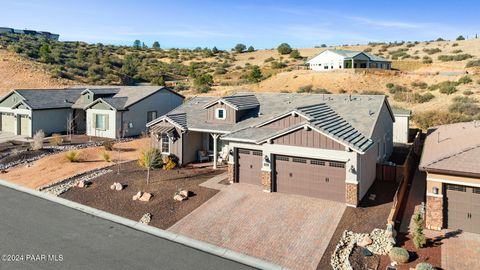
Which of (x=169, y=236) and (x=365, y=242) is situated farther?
(x=169, y=236)

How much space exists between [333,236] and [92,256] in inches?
361

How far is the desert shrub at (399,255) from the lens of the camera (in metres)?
12.5

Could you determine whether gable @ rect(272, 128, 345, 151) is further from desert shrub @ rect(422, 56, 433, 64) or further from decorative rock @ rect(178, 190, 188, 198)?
desert shrub @ rect(422, 56, 433, 64)

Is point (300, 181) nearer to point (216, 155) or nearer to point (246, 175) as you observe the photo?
point (246, 175)

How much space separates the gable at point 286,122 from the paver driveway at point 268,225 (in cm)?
414

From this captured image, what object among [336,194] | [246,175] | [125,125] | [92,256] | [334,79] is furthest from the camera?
[334,79]

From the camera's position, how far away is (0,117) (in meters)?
41.3

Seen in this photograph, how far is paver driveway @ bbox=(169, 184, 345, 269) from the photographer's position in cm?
1359

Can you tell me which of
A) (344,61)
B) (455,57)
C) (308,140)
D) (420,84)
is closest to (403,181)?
(308,140)

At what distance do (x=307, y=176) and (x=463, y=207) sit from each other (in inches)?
271

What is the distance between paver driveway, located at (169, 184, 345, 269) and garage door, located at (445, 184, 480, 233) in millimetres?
4413

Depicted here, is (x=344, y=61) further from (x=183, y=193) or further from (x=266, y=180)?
(x=183, y=193)

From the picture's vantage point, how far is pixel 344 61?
73.2m

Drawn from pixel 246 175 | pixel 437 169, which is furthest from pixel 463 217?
pixel 246 175
